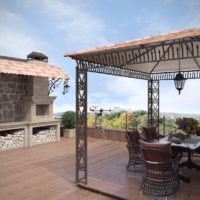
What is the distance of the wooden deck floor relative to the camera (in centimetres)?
436

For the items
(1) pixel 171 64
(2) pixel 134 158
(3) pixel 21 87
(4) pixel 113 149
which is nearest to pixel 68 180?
(2) pixel 134 158

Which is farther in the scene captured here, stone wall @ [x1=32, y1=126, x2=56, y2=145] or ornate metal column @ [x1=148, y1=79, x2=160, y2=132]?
stone wall @ [x1=32, y1=126, x2=56, y2=145]

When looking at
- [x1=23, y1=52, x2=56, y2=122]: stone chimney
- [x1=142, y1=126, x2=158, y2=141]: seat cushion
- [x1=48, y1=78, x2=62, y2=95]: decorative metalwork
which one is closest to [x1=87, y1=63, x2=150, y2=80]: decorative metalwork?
[x1=142, y1=126, x2=158, y2=141]: seat cushion

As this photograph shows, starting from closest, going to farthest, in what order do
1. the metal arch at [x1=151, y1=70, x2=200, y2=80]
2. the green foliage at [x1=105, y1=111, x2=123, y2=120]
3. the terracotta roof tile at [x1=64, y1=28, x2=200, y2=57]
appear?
1. the terracotta roof tile at [x1=64, y1=28, x2=200, y2=57]
2. the metal arch at [x1=151, y1=70, x2=200, y2=80]
3. the green foliage at [x1=105, y1=111, x2=123, y2=120]

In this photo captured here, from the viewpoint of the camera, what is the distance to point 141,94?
955cm

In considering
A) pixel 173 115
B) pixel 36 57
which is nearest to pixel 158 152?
pixel 173 115

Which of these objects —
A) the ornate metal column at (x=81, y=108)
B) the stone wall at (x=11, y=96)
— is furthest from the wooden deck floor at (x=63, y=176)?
the stone wall at (x=11, y=96)

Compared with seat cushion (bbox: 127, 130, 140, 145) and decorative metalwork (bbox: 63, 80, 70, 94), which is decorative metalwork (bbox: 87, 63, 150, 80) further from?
decorative metalwork (bbox: 63, 80, 70, 94)

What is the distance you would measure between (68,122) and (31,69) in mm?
2973

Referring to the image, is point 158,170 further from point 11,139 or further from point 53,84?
point 53,84

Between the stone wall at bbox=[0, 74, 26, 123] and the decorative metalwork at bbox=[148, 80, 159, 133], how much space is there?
4.84 meters

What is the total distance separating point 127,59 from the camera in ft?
18.7

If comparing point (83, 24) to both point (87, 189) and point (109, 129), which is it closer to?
point (109, 129)

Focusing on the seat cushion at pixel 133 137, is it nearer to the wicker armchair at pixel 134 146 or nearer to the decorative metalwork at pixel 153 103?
the wicker armchair at pixel 134 146
